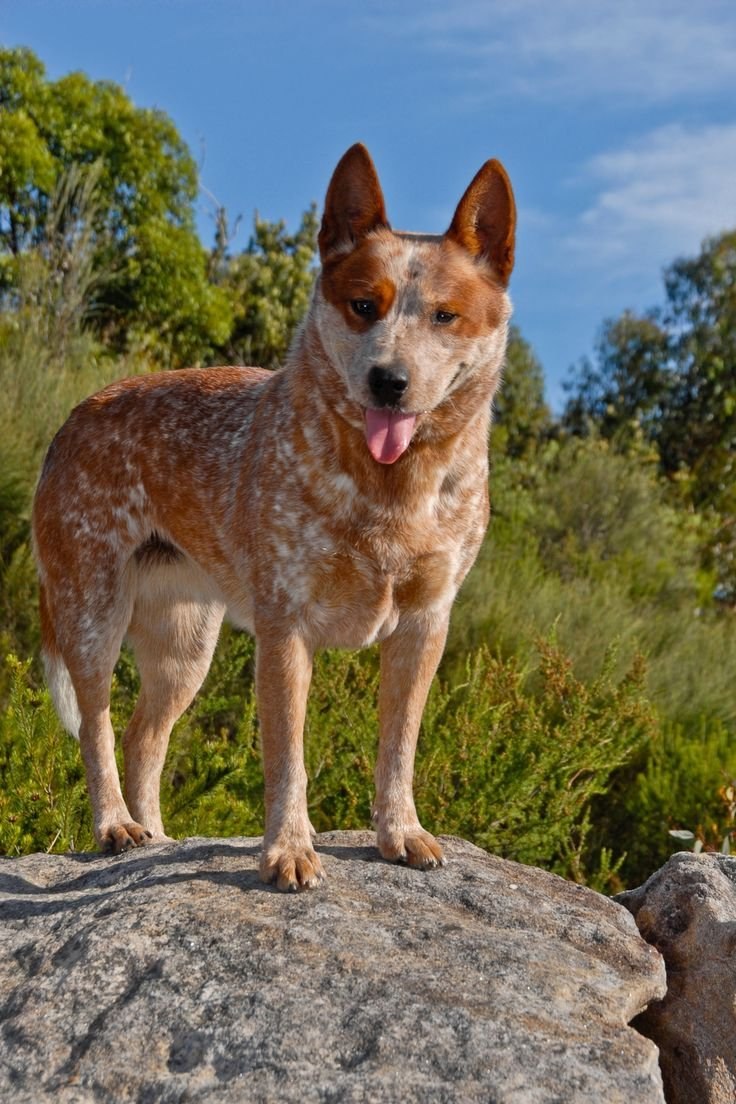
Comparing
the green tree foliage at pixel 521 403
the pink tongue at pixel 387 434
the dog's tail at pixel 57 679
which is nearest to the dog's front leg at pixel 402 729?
the pink tongue at pixel 387 434

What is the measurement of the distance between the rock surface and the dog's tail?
89.3 inches

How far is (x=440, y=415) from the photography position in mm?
3834

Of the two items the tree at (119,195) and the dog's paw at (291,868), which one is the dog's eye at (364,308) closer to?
the dog's paw at (291,868)

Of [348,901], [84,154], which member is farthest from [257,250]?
[348,901]

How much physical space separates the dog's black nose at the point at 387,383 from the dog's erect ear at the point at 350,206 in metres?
0.56

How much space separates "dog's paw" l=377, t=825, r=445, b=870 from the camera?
3906mm

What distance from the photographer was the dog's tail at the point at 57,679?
195 inches

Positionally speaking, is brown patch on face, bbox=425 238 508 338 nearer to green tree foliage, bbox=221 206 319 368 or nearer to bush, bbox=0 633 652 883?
bush, bbox=0 633 652 883

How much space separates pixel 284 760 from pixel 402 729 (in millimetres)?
455

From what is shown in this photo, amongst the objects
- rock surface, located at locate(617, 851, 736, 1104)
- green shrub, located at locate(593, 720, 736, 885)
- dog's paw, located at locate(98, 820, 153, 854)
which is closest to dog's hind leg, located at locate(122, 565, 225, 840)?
dog's paw, located at locate(98, 820, 153, 854)

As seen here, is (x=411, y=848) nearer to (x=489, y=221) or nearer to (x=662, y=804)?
(x=489, y=221)

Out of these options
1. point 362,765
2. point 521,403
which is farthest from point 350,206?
point 521,403

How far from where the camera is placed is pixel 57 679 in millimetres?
4973

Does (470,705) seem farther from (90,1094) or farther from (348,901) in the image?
(90,1094)
